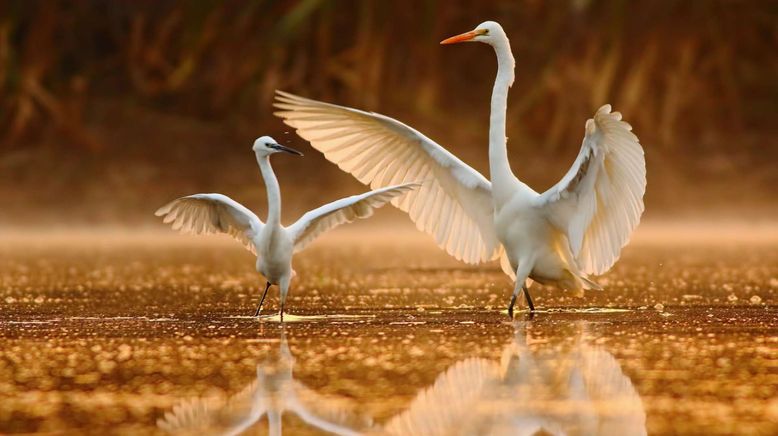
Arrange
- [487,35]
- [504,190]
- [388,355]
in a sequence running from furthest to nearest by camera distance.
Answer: [487,35] → [504,190] → [388,355]

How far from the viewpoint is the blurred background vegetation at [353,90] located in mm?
17594

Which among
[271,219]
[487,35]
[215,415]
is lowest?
[215,415]

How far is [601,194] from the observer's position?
26.6 ft

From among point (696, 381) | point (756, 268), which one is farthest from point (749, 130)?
point (696, 381)

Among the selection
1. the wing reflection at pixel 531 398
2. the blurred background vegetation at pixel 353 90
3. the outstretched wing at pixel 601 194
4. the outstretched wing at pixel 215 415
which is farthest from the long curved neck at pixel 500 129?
the blurred background vegetation at pixel 353 90

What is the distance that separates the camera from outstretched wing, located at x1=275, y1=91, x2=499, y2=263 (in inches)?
357

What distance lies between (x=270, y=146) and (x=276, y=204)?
421mm

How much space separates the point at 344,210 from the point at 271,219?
17.1 inches

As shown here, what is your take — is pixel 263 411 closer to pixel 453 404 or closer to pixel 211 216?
pixel 453 404

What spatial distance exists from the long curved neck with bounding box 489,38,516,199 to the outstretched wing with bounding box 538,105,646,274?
273mm

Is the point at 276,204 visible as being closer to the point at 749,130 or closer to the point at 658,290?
the point at 658,290

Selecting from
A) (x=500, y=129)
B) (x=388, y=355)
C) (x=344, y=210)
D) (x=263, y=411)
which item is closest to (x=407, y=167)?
(x=344, y=210)

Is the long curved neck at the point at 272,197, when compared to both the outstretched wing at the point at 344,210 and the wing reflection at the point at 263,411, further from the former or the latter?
the wing reflection at the point at 263,411

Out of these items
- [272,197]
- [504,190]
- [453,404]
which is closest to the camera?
[453,404]
